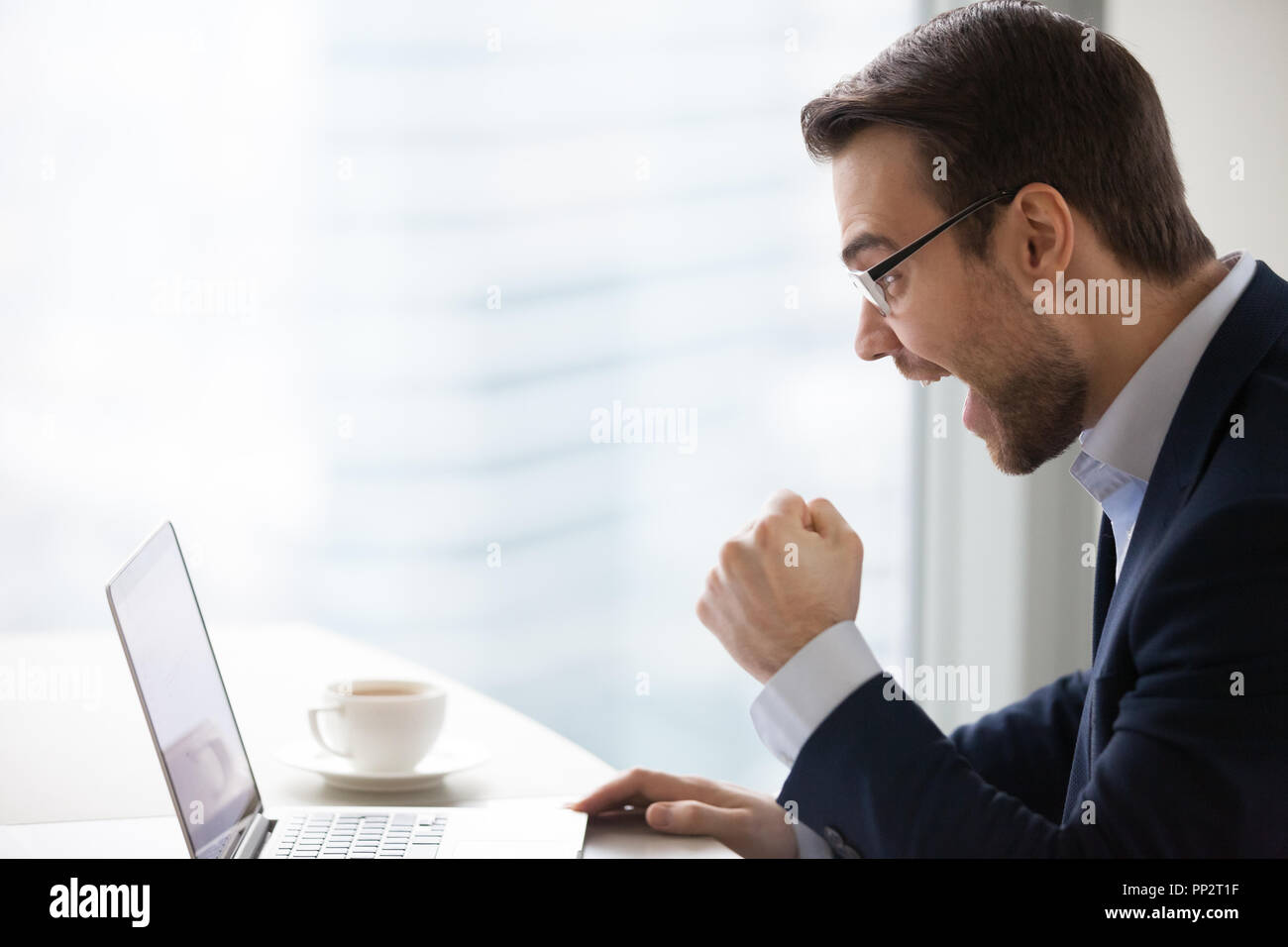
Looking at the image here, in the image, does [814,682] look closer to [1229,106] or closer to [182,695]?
[182,695]

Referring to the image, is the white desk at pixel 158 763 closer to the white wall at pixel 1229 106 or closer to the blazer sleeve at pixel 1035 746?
the blazer sleeve at pixel 1035 746

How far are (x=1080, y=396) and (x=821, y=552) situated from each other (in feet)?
1.01

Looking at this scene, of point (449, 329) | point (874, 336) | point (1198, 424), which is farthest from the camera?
point (449, 329)

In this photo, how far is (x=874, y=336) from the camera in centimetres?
119

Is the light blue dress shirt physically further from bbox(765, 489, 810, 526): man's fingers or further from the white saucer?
the white saucer

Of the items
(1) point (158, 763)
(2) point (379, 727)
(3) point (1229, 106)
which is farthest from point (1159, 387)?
(3) point (1229, 106)

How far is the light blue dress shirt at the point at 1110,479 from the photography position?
0.89 meters

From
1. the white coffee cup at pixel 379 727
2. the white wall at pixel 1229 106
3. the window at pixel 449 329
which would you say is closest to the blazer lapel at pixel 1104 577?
the white coffee cup at pixel 379 727

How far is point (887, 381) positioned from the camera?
2578 mm

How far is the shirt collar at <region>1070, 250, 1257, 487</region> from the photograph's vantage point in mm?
990

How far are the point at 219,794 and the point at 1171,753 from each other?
65 cm

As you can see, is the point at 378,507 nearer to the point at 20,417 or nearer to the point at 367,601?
the point at 367,601

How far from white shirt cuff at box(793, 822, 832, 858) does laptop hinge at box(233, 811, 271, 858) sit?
1.35 ft
